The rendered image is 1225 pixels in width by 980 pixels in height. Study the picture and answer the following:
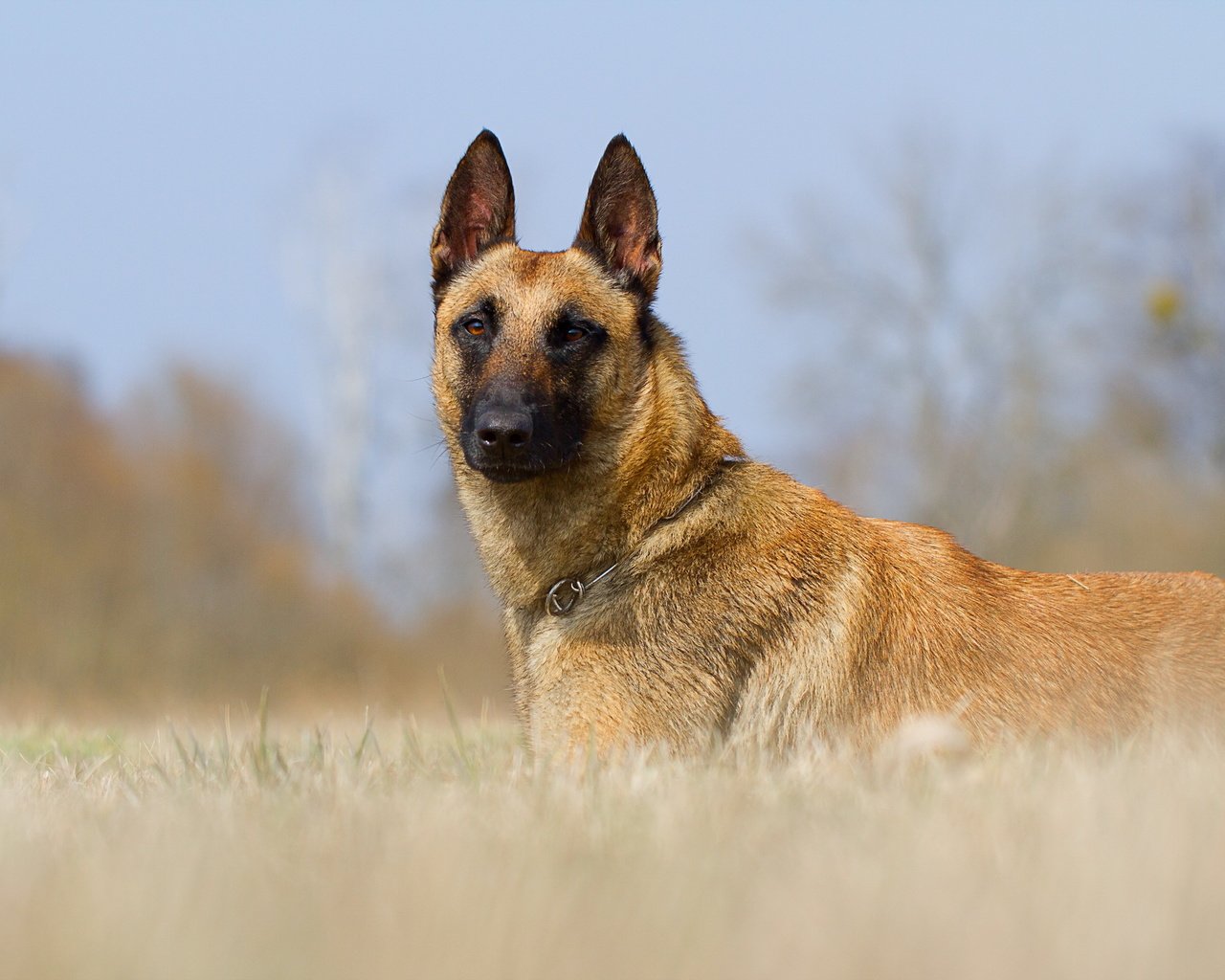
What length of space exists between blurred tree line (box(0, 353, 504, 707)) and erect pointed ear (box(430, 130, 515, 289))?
8.78 m

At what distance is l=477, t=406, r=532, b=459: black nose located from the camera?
14.3 ft

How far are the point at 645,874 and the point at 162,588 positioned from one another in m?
13.8

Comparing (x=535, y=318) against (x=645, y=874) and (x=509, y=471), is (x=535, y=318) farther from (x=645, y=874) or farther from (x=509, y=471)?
(x=645, y=874)

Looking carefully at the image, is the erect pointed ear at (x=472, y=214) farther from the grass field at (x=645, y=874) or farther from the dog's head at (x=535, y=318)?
the grass field at (x=645, y=874)

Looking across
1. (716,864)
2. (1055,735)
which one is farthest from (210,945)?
(1055,735)

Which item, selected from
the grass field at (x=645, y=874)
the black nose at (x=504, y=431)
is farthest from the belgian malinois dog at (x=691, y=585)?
the grass field at (x=645, y=874)

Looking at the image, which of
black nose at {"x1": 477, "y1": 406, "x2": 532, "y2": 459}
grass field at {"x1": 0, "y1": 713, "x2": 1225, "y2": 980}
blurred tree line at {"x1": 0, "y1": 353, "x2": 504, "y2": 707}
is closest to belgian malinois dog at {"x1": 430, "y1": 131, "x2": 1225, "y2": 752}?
black nose at {"x1": 477, "y1": 406, "x2": 532, "y2": 459}

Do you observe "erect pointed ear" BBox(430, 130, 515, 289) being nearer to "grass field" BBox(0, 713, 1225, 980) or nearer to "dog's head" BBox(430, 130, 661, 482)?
"dog's head" BBox(430, 130, 661, 482)

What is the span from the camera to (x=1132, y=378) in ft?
109

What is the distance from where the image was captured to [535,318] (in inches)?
186

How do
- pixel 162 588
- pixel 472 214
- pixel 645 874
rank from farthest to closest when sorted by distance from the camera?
pixel 162 588
pixel 472 214
pixel 645 874

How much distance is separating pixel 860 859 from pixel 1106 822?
640 millimetres

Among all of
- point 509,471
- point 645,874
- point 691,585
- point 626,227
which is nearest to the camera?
point 645,874

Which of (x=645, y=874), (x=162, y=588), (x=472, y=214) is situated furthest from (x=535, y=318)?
(x=162, y=588)
